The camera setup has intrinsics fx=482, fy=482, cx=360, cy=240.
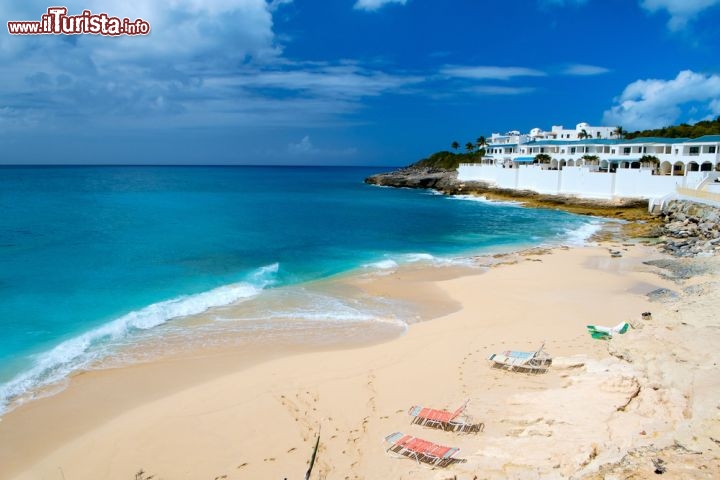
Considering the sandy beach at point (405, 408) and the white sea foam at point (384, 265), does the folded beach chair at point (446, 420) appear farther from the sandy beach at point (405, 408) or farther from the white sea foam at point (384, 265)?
the white sea foam at point (384, 265)

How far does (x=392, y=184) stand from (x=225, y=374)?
9099 cm

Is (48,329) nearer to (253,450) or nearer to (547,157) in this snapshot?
(253,450)

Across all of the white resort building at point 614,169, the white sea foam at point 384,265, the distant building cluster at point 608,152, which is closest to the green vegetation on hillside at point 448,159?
the distant building cluster at point 608,152

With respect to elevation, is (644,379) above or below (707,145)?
below

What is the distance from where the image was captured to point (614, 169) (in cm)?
6088

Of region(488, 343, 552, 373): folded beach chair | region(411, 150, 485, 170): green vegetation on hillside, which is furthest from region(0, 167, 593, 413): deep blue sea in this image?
region(411, 150, 485, 170): green vegetation on hillside

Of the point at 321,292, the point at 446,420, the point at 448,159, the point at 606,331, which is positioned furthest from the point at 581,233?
the point at 448,159

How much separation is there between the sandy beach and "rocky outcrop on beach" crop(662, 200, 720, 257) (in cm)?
1310

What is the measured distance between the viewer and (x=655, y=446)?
6867 mm

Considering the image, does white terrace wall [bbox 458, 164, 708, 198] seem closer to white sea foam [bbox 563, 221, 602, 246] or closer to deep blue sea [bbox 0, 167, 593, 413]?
deep blue sea [bbox 0, 167, 593, 413]

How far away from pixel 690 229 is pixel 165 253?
34197 mm

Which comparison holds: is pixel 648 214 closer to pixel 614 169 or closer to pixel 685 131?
pixel 614 169

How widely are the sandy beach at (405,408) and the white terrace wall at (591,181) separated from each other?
122 ft

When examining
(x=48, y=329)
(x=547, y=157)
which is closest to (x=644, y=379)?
(x=48, y=329)
